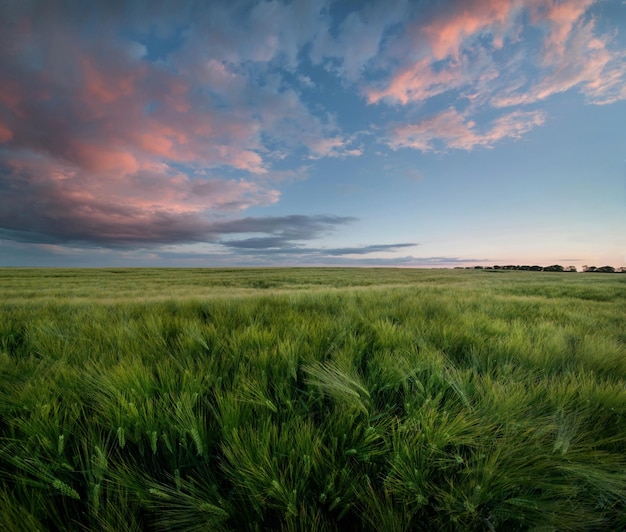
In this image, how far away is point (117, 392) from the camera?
3.77 ft

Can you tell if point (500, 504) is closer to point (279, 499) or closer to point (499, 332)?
point (279, 499)

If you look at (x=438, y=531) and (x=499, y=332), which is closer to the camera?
(x=438, y=531)

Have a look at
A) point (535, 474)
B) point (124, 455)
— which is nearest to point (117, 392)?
point (124, 455)

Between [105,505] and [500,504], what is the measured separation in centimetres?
128

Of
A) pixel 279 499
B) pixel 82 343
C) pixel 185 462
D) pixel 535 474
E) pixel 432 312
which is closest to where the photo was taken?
pixel 279 499

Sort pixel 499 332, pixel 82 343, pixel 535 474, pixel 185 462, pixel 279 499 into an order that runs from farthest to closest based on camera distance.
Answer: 1. pixel 499 332
2. pixel 82 343
3. pixel 185 462
4. pixel 535 474
5. pixel 279 499

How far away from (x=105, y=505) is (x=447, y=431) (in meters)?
1.22

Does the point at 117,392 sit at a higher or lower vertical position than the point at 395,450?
higher

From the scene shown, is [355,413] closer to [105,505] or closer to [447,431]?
[447,431]

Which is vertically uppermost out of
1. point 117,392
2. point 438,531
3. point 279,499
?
point 117,392

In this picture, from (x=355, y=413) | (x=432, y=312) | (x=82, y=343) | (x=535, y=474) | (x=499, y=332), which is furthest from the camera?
(x=432, y=312)

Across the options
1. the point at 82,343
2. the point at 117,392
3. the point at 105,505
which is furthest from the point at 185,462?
the point at 82,343

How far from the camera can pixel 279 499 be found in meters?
0.82

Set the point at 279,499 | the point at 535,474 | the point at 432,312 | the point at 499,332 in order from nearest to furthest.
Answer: the point at 279,499 < the point at 535,474 < the point at 499,332 < the point at 432,312
